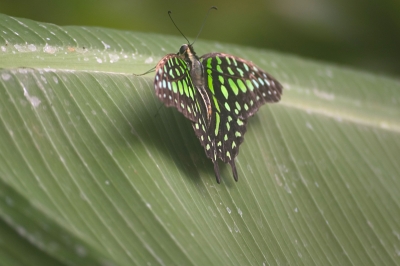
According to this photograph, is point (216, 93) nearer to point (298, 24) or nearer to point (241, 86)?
point (241, 86)

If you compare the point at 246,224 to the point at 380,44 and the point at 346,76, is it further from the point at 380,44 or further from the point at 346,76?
the point at 380,44

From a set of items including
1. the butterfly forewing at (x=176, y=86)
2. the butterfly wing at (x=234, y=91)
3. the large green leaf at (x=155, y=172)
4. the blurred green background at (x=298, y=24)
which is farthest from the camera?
the blurred green background at (x=298, y=24)

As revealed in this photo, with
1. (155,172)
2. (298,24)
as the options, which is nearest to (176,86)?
(155,172)

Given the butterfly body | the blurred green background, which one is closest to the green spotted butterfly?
the butterfly body

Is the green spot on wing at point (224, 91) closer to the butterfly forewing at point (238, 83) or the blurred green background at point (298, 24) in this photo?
the butterfly forewing at point (238, 83)

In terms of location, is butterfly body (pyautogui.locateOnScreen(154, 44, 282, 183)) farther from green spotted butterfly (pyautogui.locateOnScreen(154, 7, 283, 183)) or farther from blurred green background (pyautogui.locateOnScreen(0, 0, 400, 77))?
blurred green background (pyautogui.locateOnScreen(0, 0, 400, 77))

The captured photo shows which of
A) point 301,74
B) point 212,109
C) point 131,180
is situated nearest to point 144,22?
point 301,74

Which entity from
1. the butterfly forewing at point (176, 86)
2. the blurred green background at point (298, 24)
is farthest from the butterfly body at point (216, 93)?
the blurred green background at point (298, 24)
